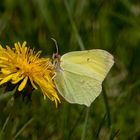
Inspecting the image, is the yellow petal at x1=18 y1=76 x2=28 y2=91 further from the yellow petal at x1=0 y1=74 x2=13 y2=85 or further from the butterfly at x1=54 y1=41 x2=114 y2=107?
the butterfly at x1=54 y1=41 x2=114 y2=107

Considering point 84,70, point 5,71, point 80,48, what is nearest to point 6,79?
point 5,71

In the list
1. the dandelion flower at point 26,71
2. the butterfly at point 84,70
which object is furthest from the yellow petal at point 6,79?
the butterfly at point 84,70

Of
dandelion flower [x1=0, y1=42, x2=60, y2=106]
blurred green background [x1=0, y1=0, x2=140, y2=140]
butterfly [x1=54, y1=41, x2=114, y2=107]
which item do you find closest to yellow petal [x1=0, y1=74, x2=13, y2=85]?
dandelion flower [x1=0, y1=42, x2=60, y2=106]

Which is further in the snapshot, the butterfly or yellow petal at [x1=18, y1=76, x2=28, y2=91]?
the butterfly

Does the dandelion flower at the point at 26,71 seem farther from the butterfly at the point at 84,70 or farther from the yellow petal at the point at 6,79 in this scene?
the butterfly at the point at 84,70

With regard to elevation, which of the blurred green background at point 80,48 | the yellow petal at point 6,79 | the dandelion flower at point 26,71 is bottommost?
the blurred green background at point 80,48

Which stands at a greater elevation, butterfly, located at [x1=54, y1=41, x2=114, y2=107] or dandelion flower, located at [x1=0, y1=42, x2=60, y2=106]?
dandelion flower, located at [x1=0, y1=42, x2=60, y2=106]
